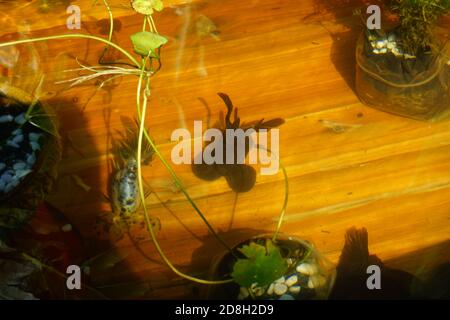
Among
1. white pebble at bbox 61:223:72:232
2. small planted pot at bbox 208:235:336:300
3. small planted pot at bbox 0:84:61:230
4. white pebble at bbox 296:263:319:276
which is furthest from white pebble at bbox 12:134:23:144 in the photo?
white pebble at bbox 296:263:319:276

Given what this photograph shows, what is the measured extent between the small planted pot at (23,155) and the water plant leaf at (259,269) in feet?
0.95

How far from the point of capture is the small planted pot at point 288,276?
71 cm

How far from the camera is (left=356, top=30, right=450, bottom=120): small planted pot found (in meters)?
0.85

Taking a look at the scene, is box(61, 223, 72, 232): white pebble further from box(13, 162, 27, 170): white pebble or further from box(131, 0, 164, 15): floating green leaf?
box(131, 0, 164, 15): floating green leaf

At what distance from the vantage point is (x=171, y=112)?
92 centimetres

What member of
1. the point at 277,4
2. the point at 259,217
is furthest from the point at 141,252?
the point at 277,4

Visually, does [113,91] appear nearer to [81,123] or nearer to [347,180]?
[81,123]

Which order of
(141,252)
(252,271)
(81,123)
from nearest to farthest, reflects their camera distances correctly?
1. (252,271)
2. (141,252)
3. (81,123)

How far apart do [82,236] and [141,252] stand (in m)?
0.10

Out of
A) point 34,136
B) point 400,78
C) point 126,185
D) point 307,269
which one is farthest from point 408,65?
point 34,136

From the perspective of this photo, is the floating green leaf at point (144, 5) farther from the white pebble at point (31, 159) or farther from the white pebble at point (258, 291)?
the white pebble at point (258, 291)

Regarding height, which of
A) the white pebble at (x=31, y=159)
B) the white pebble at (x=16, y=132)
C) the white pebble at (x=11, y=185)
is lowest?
the white pebble at (x=11, y=185)

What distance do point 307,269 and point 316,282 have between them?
2cm
